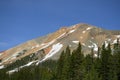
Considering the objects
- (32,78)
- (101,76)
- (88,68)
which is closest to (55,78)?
(88,68)

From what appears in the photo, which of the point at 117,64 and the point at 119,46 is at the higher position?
the point at 119,46

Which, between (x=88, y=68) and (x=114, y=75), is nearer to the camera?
(x=114, y=75)

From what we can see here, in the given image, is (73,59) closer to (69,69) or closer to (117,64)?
(69,69)

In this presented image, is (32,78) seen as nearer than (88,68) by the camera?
No

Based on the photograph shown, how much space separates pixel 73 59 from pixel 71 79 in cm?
483

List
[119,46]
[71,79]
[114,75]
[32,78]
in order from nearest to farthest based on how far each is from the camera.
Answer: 1. [114,75]
2. [71,79]
3. [119,46]
4. [32,78]

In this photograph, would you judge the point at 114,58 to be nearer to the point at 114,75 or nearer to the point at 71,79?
the point at 114,75

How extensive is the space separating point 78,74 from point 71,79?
2.42 m

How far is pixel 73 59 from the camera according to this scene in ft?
242

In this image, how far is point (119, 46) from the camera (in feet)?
265

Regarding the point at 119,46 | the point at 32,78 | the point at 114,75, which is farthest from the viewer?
the point at 32,78

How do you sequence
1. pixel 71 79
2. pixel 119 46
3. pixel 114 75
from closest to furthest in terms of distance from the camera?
1. pixel 114 75
2. pixel 71 79
3. pixel 119 46

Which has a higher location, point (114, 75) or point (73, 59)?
point (73, 59)

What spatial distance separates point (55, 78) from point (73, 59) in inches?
530
